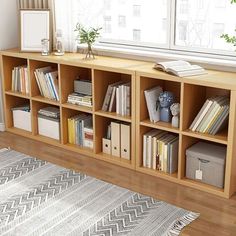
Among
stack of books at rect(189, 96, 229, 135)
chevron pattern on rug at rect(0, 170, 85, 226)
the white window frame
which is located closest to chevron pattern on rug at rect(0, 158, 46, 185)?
chevron pattern on rug at rect(0, 170, 85, 226)

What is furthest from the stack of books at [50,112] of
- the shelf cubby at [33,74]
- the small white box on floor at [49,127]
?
the shelf cubby at [33,74]

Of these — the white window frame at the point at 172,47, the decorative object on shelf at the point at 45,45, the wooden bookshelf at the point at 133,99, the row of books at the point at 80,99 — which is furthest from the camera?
the decorative object on shelf at the point at 45,45

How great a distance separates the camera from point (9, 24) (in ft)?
13.3

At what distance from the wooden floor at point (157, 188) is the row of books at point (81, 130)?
13 cm

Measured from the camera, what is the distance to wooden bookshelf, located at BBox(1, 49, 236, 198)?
9.45 ft

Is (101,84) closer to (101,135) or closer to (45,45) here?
(101,135)

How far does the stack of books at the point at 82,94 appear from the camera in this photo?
11.6ft

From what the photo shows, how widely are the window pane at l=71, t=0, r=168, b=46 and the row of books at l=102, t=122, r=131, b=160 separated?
75 centimetres

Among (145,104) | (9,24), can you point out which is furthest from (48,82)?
(145,104)

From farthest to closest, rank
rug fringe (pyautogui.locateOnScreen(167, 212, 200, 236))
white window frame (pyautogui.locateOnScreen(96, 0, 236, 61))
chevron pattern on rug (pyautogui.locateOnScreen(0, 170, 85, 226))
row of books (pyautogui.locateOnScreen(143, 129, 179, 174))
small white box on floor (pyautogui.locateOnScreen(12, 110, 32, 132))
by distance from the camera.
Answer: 1. small white box on floor (pyautogui.locateOnScreen(12, 110, 32, 132))
2. white window frame (pyautogui.locateOnScreen(96, 0, 236, 61))
3. row of books (pyautogui.locateOnScreen(143, 129, 179, 174))
4. chevron pattern on rug (pyautogui.locateOnScreen(0, 170, 85, 226))
5. rug fringe (pyautogui.locateOnScreen(167, 212, 200, 236))

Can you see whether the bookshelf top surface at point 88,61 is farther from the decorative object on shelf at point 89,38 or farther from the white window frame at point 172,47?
the white window frame at point 172,47

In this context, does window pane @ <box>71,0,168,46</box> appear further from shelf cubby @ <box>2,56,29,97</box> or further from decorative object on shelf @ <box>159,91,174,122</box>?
shelf cubby @ <box>2,56,29,97</box>

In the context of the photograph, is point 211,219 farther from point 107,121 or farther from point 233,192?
point 107,121

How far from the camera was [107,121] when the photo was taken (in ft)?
11.9
